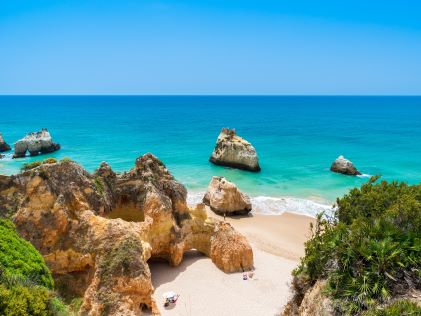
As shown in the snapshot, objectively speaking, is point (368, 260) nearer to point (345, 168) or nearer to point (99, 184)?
point (99, 184)

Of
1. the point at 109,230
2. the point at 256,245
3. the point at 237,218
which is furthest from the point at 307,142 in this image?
the point at 109,230

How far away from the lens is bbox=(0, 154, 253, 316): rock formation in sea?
14.9m

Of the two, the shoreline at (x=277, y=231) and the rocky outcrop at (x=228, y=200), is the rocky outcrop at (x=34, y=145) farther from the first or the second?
the rocky outcrop at (x=228, y=200)

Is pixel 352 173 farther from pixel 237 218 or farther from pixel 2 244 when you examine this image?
pixel 2 244

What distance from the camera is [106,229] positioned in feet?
52.5

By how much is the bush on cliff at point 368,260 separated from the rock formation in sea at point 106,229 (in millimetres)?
7234

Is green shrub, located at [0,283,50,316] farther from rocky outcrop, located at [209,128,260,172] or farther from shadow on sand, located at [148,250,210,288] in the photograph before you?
rocky outcrop, located at [209,128,260,172]

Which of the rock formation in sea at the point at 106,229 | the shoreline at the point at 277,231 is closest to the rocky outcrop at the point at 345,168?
the shoreline at the point at 277,231

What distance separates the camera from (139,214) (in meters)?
20.9

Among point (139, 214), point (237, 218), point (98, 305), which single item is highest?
point (139, 214)

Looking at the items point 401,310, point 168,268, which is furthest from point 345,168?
point 401,310

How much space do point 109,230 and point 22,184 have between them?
4.63 metres

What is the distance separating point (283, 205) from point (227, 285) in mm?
17828

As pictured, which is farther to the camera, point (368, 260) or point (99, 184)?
point (99, 184)
